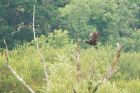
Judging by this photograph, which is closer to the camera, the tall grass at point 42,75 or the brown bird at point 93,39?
the brown bird at point 93,39

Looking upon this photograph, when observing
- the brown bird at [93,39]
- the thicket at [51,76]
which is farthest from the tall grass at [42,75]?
the brown bird at [93,39]

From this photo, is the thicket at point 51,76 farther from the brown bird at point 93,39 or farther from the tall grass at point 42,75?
the brown bird at point 93,39

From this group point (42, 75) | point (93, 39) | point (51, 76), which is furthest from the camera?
point (42, 75)

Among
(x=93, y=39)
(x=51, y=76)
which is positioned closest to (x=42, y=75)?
(x=51, y=76)

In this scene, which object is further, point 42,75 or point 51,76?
point 42,75

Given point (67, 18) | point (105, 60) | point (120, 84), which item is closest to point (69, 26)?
point (67, 18)

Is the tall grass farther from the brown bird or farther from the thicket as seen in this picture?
the brown bird

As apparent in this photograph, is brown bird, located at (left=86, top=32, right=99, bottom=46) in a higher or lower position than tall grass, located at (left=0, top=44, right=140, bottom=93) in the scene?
higher

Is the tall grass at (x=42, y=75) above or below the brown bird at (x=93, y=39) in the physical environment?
below

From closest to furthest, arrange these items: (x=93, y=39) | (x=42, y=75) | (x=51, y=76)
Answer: (x=93, y=39) → (x=51, y=76) → (x=42, y=75)

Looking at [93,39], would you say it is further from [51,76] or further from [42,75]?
[42,75]

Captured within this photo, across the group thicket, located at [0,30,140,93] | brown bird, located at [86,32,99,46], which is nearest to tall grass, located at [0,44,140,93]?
thicket, located at [0,30,140,93]

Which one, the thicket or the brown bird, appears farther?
the thicket

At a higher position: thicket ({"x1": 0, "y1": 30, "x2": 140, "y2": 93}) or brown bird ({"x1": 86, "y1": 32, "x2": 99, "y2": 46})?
brown bird ({"x1": 86, "y1": 32, "x2": 99, "y2": 46})
